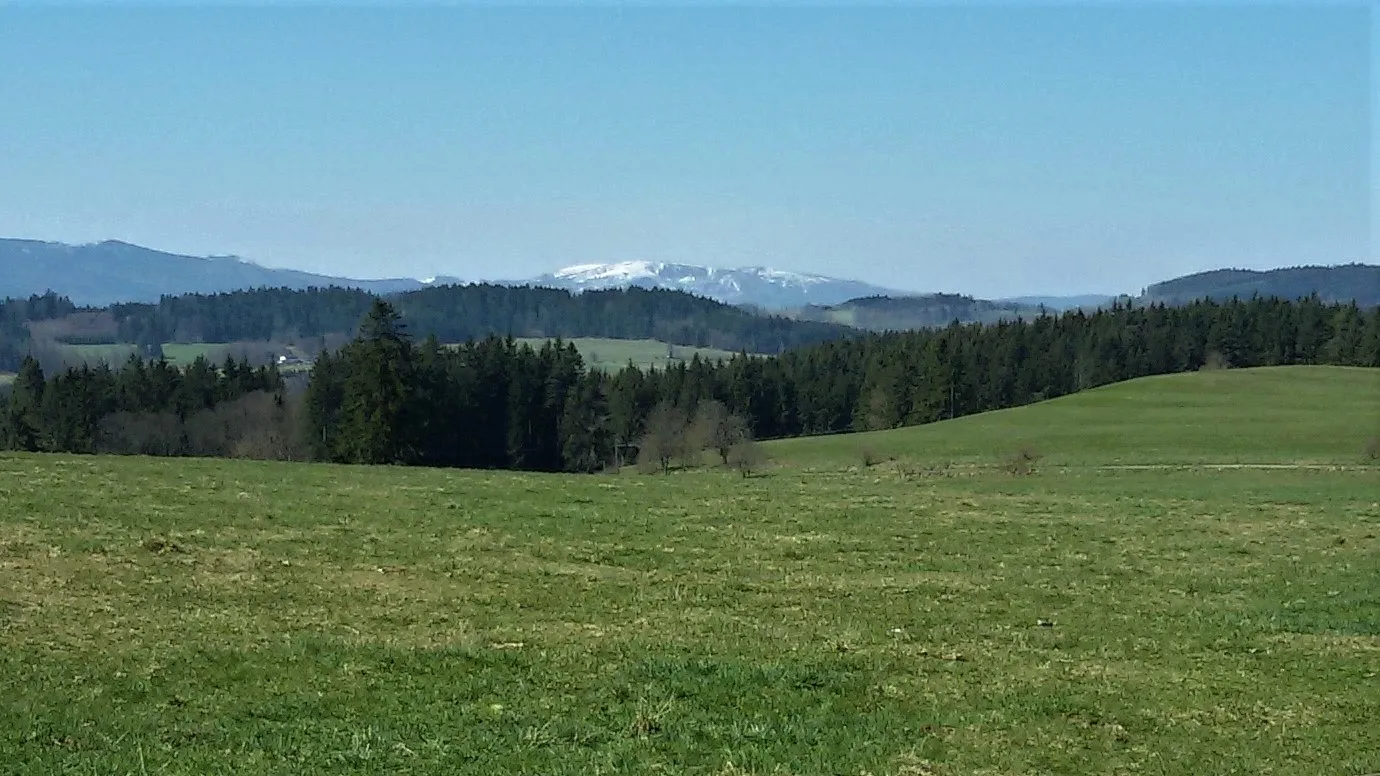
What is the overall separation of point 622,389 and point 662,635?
362ft

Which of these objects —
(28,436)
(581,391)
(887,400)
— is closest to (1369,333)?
(887,400)

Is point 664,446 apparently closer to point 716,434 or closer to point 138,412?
point 716,434

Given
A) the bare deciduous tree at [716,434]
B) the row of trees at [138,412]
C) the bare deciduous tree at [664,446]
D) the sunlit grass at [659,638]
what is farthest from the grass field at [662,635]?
the row of trees at [138,412]

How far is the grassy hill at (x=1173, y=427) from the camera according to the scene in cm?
7244

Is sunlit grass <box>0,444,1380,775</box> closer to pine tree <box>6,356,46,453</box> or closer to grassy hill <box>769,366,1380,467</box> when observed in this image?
grassy hill <box>769,366,1380,467</box>

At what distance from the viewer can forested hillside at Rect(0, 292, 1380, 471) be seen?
77.8 meters

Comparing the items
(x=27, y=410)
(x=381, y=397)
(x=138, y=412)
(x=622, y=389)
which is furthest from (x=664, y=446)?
(x=27, y=410)

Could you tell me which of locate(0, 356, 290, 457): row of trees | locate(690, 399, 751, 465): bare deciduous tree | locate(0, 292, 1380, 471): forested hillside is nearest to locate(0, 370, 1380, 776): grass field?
locate(0, 292, 1380, 471): forested hillside

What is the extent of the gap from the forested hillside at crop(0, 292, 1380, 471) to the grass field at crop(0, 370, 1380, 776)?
4317cm

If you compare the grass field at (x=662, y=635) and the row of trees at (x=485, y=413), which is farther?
the row of trees at (x=485, y=413)

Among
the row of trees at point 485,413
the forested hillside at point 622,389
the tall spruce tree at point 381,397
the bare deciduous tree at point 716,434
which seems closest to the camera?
the tall spruce tree at point 381,397

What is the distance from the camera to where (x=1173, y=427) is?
87312 mm

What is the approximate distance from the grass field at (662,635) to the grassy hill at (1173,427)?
40778 millimetres

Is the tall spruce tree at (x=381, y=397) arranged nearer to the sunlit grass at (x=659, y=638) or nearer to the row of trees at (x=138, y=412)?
the row of trees at (x=138, y=412)
